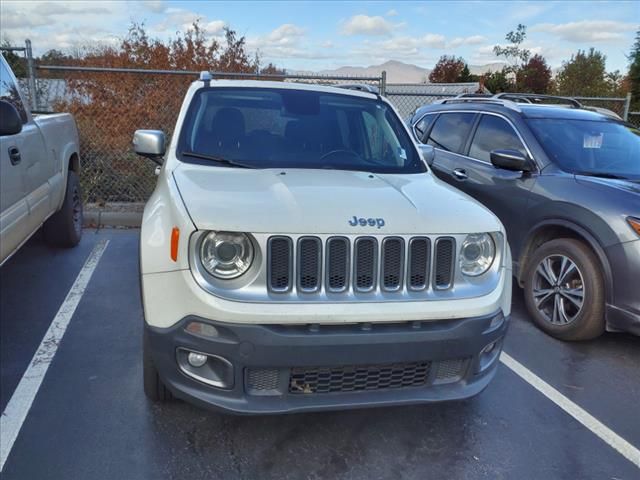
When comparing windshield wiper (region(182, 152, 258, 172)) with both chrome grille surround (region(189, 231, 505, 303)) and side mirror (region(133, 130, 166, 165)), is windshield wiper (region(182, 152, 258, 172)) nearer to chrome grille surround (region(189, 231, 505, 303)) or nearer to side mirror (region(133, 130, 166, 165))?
side mirror (region(133, 130, 166, 165))

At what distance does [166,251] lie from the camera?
2492mm

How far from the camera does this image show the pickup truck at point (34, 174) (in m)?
3.73

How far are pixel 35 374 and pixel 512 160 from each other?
3962 mm

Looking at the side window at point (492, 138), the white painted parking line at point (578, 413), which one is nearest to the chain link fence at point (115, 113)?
the side window at point (492, 138)

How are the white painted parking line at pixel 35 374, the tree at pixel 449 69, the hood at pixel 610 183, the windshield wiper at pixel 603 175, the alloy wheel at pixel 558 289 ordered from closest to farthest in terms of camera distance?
the white painted parking line at pixel 35 374 → the hood at pixel 610 183 → the alloy wheel at pixel 558 289 → the windshield wiper at pixel 603 175 → the tree at pixel 449 69

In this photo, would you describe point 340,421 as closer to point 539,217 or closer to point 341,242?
point 341,242

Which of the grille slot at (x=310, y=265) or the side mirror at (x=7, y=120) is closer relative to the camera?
the grille slot at (x=310, y=265)

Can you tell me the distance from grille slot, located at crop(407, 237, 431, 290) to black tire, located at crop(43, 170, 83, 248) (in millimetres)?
4556

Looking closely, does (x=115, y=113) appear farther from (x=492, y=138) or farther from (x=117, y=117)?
(x=492, y=138)

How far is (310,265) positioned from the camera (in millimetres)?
2467

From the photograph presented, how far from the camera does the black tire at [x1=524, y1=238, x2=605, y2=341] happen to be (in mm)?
3990

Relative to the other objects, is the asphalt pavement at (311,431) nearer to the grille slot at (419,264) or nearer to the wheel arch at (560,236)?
the wheel arch at (560,236)

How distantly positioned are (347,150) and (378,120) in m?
0.58

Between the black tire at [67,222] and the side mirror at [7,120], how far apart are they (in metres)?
2.32
